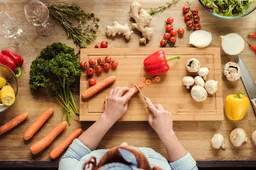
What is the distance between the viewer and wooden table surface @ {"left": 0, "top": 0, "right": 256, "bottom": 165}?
75.0 inches

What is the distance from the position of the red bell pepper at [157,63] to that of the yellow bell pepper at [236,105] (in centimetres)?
37

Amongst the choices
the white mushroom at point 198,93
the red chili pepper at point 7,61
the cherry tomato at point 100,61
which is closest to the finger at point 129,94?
the cherry tomato at point 100,61

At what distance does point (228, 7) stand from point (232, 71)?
35cm

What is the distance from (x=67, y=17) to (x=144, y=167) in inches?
40.2

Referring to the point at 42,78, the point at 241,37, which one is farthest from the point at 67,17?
the point at 241,37

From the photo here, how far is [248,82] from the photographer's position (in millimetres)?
1917

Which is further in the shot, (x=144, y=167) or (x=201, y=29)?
(x=201, y=29)

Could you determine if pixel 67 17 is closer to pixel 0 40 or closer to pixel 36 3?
pixel 36 3

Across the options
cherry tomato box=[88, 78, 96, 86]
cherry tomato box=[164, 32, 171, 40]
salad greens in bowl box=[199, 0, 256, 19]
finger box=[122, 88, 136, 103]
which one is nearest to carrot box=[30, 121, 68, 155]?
cherry tomato box=[88, 78, 96, 86]

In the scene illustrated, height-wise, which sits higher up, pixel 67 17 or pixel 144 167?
pixel 67 17

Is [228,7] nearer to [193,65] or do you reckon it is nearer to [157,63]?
[193,65]

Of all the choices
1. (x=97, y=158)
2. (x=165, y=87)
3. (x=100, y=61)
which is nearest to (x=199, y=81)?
(x=165, y=87)

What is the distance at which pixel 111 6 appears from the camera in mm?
1989

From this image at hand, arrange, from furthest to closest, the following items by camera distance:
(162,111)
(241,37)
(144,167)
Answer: (241,37) → (162,111) → (144,167)
